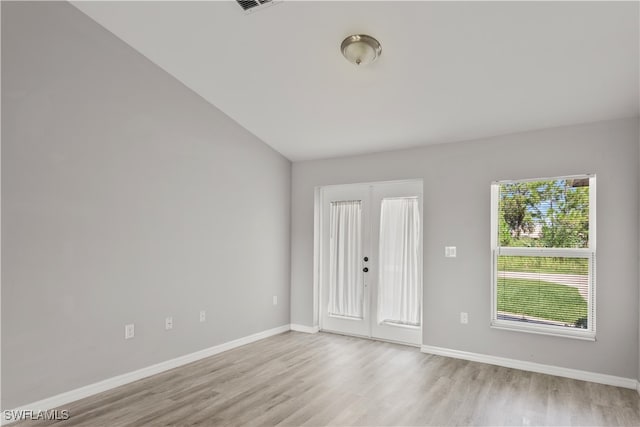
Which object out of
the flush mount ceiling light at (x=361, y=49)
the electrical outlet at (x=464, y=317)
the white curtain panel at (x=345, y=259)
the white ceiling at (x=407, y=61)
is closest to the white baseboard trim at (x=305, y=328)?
the white curtain panel at (x=345, y=259)

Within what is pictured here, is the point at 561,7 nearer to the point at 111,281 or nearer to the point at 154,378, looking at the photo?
the point at 111,281

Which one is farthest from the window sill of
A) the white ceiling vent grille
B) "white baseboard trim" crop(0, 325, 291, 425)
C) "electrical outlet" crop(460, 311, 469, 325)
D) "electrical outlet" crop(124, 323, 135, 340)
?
the white ceiling vent grille

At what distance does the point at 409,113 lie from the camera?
156 inches

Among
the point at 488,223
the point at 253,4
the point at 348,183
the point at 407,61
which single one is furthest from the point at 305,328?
the point at 253,4

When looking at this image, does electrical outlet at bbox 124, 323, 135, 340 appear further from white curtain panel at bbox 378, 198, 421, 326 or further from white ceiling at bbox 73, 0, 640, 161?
white curtain panel at bbox 378, 198, 421, 326

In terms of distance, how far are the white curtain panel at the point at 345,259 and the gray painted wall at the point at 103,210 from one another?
1252 mm

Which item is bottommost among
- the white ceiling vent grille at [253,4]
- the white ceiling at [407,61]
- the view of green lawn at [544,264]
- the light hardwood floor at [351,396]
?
the light hardwood floor at [351,396]

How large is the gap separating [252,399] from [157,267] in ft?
5.22

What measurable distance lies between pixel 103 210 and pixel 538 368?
4380 mm

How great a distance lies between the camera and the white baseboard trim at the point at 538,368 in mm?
3482

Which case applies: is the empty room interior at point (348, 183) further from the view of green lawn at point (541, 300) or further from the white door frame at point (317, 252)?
the white door frame at point (317, 252)

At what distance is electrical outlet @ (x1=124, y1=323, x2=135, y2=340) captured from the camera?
3.53 meters

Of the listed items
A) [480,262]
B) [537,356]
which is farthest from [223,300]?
[537,356]

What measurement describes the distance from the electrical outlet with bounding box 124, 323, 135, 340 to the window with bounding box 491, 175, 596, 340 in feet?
11.8
